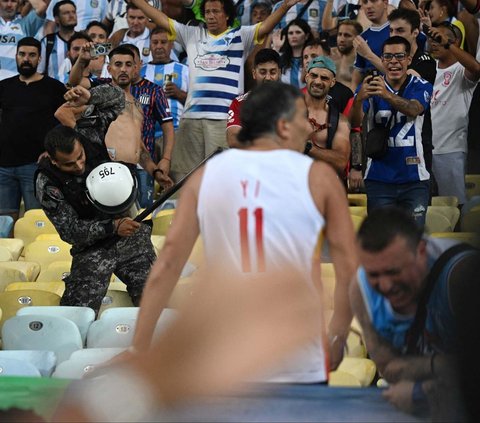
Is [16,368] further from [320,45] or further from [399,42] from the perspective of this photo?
[320,45]

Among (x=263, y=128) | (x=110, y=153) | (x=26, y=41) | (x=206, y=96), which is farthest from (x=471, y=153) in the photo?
(x=263, y=128)

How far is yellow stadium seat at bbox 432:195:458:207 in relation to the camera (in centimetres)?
749

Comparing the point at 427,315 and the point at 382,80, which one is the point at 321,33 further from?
the point at 427,315

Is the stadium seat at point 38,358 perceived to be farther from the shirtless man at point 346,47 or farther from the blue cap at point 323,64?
the shirtless man at point 346,47

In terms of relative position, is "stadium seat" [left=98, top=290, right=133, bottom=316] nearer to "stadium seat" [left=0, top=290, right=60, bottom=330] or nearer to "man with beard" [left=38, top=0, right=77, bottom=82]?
"stadium seat" [left=0, top=290, right=60, bottom=330]

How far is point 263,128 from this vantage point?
12.0ft

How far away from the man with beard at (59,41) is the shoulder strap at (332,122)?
3632 millimetres

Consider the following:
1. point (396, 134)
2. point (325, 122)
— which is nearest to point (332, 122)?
point (325, 122)

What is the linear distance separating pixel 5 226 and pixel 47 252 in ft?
2.37

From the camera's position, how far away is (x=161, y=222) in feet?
25.5

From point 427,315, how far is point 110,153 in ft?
12.4

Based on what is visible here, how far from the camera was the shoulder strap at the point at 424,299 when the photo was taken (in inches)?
132

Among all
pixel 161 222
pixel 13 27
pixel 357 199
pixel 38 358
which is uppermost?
pixel 13 27

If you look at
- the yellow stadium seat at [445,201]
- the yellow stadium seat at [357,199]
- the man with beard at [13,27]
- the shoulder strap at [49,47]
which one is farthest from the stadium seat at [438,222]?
the man with beard at [13,27]
